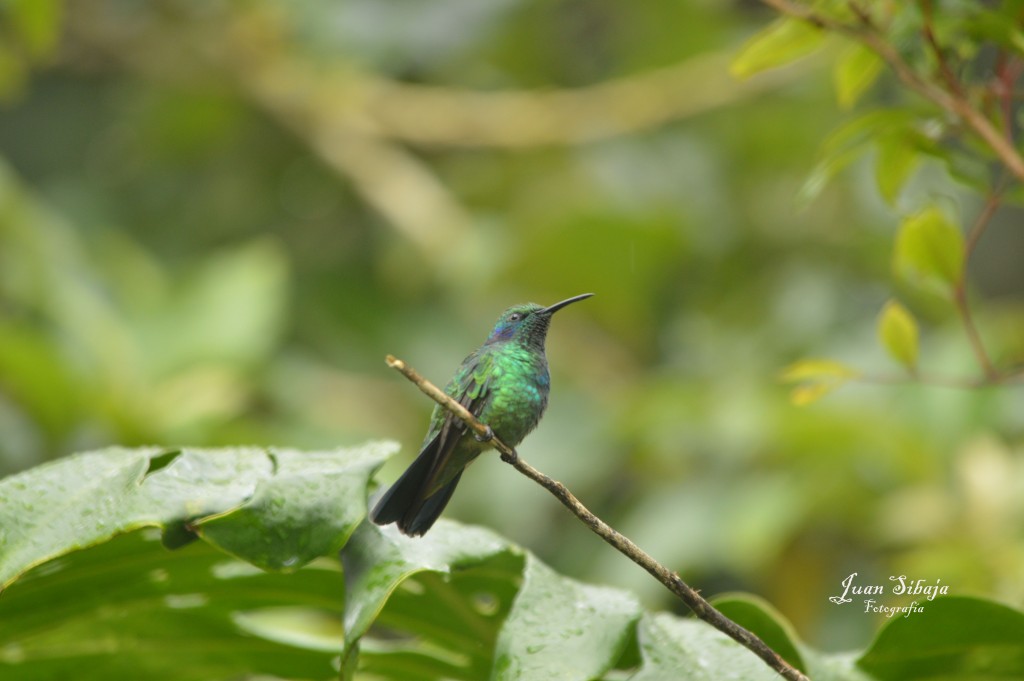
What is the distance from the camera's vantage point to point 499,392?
8.09 feet

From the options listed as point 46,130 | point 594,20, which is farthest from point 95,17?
point 594,20

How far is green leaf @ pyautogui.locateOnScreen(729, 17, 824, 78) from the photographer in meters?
1.97

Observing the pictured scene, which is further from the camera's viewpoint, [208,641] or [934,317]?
[934,317]

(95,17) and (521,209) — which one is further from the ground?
(95,17)

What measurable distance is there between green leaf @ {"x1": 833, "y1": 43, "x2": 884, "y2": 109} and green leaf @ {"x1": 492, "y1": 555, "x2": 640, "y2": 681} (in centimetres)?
103

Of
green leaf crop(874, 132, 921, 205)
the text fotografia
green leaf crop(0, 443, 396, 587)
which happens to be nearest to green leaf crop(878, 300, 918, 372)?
green leaf crop(874, 132, 921, 205)

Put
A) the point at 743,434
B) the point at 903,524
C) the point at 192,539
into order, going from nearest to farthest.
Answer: the point at 192,539, the point at 903,524, the point at 743,434

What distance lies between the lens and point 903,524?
421 centimetres

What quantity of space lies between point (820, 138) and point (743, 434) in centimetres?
231

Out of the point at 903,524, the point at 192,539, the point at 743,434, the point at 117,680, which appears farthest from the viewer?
the point at 743,434

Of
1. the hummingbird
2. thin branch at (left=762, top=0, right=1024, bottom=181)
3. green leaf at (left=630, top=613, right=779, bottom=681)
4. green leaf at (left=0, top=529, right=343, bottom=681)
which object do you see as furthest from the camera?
the hummingbird

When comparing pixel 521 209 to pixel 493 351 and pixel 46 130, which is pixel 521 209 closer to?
pixel 46 130

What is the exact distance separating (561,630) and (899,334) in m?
0.94

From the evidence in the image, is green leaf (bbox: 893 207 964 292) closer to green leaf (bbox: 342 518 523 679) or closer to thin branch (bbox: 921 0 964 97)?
thin branch (bbox: 921 0 964 97)
